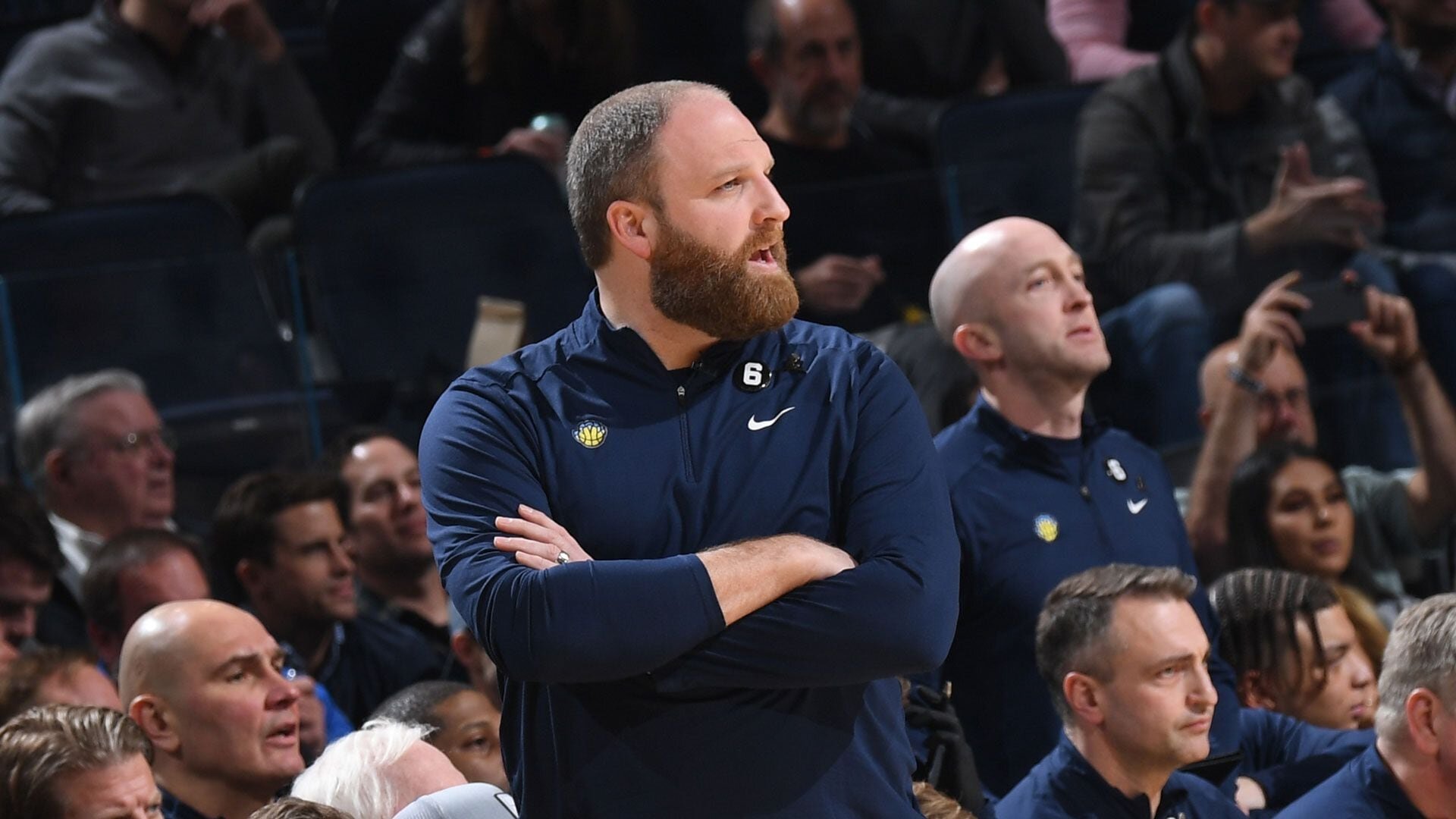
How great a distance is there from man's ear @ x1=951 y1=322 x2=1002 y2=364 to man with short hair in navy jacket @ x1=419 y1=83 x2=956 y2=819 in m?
1.27

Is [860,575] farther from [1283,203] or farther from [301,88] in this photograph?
[301,88]

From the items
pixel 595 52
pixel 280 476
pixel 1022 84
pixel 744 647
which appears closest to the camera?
pixel 744 647

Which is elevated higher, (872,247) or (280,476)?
(872,247)

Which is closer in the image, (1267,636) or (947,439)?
(947,439)

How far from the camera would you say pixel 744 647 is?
2.02 m

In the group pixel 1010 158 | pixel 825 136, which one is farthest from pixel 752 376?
pixel 825 136

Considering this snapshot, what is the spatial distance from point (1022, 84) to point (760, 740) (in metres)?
4.46

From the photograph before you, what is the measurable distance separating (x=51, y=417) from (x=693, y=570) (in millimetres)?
2982

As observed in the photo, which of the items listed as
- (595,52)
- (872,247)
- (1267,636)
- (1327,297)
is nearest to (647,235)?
(1267,636)

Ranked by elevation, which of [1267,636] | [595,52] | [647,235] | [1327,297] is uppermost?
[647,235]

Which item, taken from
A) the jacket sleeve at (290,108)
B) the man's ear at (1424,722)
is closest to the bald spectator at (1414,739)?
the man's ear at (1424,722)

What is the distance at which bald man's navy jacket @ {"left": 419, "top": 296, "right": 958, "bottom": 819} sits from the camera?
2016mm

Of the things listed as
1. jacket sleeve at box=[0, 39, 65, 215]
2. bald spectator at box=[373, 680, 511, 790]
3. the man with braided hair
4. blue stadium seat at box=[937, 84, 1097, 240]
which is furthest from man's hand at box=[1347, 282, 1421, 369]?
jacket sleeve at box=[0, 39, 65, 215]

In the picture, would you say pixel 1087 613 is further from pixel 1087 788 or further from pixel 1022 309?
pixel 1022 309
